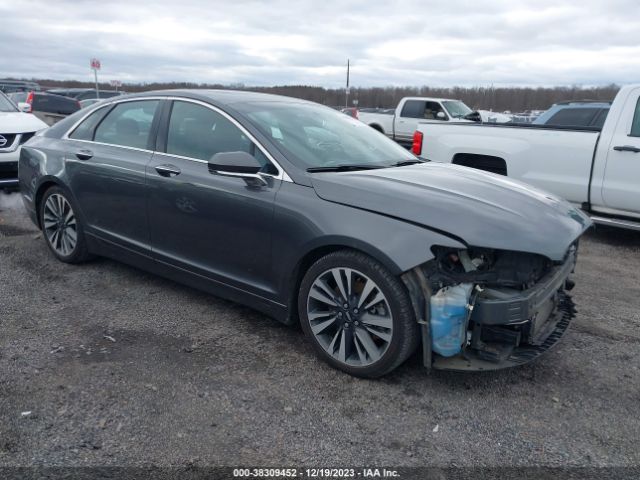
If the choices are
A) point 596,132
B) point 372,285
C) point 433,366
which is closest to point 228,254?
point 372,285

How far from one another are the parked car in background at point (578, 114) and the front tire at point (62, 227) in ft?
24.3

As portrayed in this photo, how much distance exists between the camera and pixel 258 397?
304cm

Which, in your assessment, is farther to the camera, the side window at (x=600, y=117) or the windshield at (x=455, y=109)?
the windshield at (x=455, y=109)

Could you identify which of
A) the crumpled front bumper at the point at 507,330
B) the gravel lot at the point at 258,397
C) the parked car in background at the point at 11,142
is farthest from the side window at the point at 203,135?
the parked car in background at the point at 11,142

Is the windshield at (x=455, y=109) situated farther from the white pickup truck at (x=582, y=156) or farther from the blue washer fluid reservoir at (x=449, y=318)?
the blue washer fluid reservoir at (x=449, y=318)

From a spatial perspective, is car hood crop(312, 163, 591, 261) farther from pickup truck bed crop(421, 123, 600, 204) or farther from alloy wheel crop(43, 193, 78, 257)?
pickup truck bed crop(421, 123, 600, 204)

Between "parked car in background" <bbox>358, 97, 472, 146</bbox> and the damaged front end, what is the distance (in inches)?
603

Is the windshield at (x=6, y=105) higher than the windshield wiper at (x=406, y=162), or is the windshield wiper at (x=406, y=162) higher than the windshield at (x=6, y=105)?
the windshield at (x=6, y=105)

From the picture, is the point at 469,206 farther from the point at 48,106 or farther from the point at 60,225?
the point at 48,106

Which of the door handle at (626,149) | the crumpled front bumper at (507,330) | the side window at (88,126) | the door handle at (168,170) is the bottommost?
the crumpled front bumper at (507,330)

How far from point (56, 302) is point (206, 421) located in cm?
214

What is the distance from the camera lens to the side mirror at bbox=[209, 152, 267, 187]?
11.2 ft

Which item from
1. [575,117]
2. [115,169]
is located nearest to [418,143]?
[575,117]

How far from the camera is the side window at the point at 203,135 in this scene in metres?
3.74
